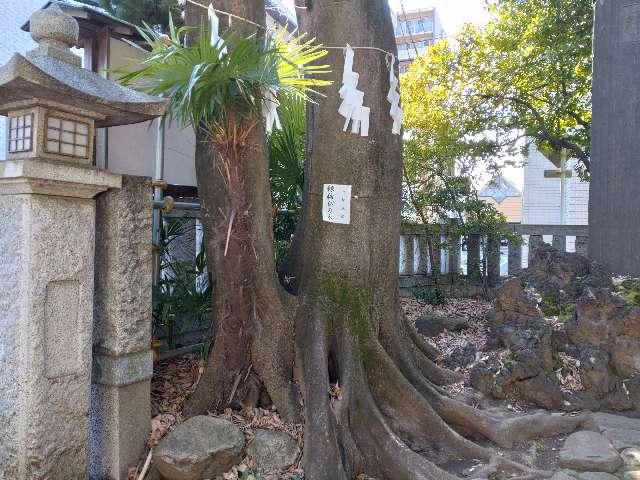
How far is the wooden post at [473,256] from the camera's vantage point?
8773 millimetres

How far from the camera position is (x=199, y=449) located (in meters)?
3.48

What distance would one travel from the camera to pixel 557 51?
10.4 metres

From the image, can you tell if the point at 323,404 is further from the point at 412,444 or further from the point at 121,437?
the point at 121,437

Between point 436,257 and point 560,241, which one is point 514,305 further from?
point 560,241

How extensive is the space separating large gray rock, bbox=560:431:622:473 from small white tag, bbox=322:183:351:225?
7.90 feet

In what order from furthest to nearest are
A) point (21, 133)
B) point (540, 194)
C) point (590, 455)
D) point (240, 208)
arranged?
point (540, 194), point (240, 208), point (590, 455), point (21, 133)

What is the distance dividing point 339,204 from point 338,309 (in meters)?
0.86

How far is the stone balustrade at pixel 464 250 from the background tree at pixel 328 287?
382 centimetres

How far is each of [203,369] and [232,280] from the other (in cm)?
81

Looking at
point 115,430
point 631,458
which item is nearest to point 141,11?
point 115,430

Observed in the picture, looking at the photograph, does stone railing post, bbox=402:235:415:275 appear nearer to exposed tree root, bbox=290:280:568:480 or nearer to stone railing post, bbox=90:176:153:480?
exposed tree root, bbox=290:280:568:480

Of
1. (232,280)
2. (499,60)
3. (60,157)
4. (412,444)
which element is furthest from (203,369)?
(499,60)

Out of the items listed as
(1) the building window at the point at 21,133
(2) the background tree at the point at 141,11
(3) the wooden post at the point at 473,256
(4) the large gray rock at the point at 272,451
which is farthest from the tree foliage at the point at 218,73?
(3) the wooden post at the point at 473,256

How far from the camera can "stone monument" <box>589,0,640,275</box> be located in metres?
6.93
